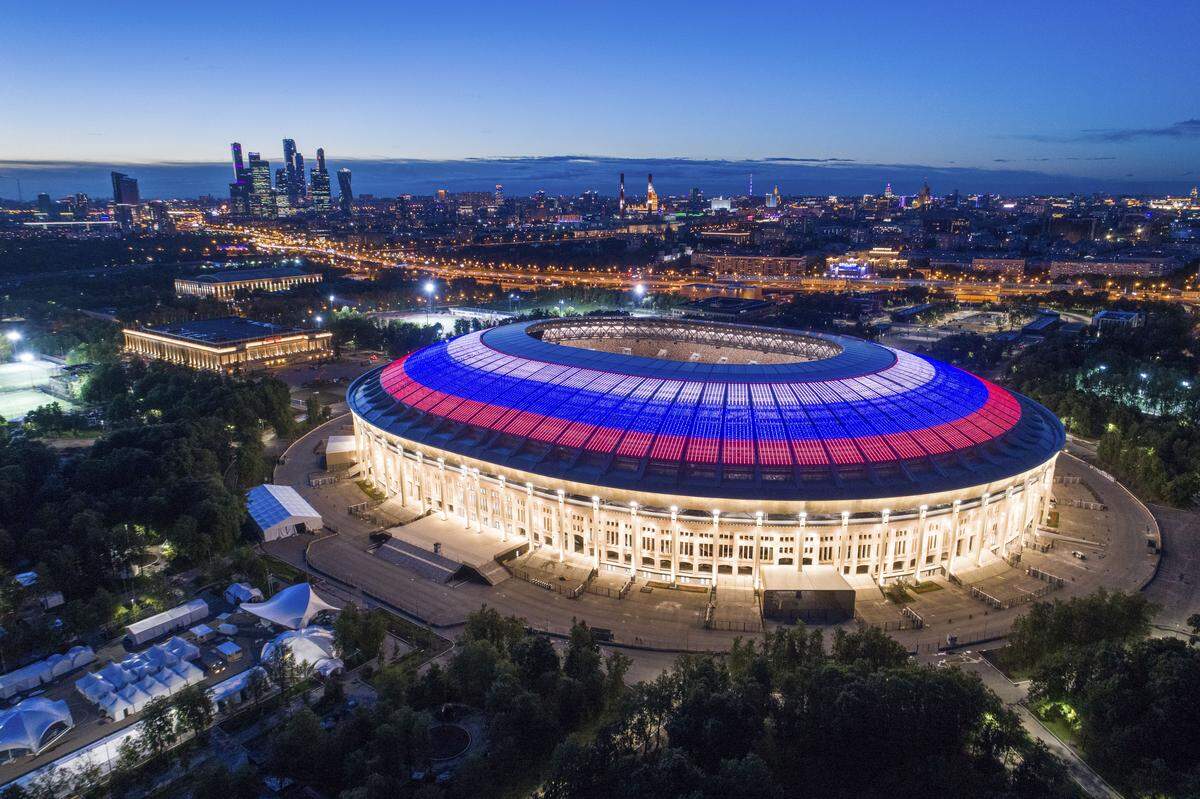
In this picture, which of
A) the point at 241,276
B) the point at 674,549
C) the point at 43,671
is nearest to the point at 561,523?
the point at 674,549

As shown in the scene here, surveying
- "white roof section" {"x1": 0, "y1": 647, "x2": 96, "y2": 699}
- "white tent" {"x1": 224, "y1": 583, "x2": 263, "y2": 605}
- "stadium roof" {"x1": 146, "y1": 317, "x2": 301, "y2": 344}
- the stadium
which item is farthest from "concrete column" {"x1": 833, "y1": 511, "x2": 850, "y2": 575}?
"stadium roof" {"x1": 146, "y1": 317, "x2": 301, "y2": 344}

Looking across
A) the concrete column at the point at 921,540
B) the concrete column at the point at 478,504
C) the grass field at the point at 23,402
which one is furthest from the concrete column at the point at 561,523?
the grass field at the point at 23,402

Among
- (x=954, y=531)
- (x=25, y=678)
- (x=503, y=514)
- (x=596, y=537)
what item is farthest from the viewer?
(x=503, y=514)

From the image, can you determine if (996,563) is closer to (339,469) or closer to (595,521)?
(595,521)

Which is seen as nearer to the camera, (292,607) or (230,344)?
(292,607)

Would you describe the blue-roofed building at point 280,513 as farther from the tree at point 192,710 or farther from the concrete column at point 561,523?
the tree at point 192,710

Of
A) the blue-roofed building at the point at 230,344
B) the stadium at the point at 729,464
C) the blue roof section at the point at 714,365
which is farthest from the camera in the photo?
the blue-roofed building at the point at 230,344

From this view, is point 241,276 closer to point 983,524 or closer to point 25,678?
point 25,678

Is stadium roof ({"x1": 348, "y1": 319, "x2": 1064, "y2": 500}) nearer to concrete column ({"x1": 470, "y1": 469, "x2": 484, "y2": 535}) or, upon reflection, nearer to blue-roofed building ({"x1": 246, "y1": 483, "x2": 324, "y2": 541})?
concrete column ({"x1": 470, "y1": 469, "x2": 484, "y2": 535})
